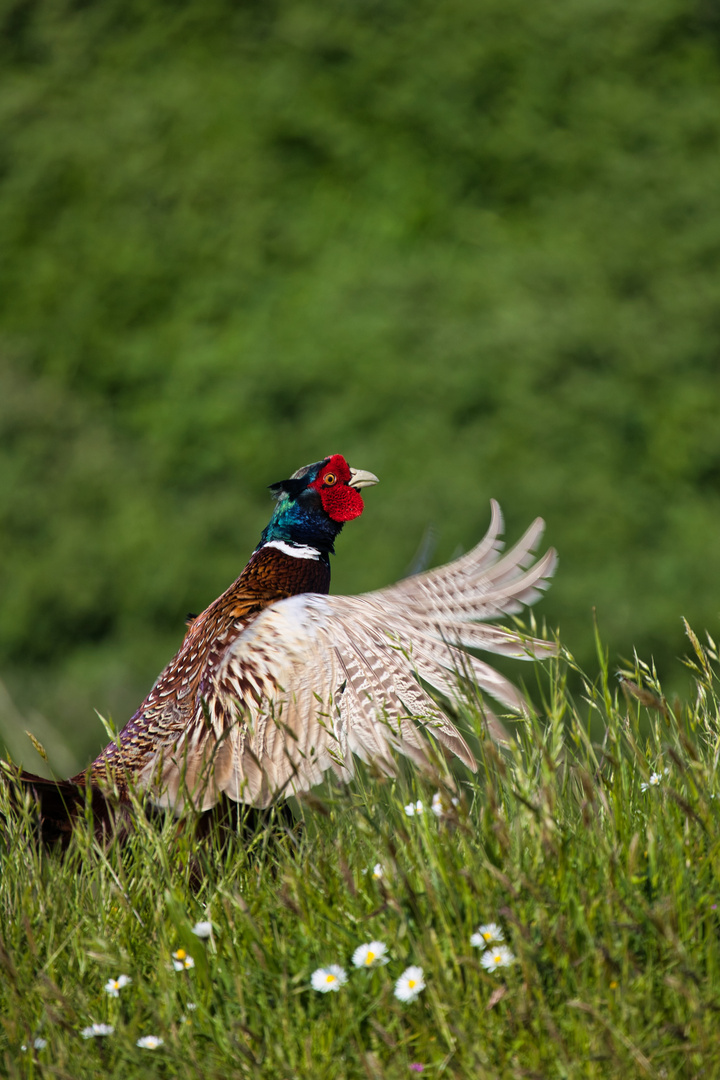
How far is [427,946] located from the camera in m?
1.31

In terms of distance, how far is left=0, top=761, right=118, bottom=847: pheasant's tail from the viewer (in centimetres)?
189

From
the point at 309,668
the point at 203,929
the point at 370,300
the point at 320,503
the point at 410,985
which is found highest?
the point at 370,300

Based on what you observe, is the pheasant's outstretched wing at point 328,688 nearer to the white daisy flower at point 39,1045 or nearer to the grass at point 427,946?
the grass at point 427,946

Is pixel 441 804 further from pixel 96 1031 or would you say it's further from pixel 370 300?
pixel 370 300

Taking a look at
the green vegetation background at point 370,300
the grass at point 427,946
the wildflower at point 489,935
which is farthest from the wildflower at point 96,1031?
the green vegetation background at point 370,300

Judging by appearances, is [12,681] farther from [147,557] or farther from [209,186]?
[209,186]

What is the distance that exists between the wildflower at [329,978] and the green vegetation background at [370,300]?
2564 millimetres

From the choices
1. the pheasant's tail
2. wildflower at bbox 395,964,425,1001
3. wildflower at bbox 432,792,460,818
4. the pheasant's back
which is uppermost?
the pheasant's back

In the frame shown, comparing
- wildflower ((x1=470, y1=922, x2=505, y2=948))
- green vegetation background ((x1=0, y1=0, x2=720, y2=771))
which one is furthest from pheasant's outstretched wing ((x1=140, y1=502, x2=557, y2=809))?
green vegetation background ((x1=0, y1=0, x2=720, y2=771))

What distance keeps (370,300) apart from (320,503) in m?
2.15

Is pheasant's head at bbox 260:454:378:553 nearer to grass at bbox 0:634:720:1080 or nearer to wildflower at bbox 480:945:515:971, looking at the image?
grass at bbox 0:634:720:1080

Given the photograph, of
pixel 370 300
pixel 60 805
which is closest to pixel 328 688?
pixel 60 805

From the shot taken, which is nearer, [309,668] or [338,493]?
[309,668]

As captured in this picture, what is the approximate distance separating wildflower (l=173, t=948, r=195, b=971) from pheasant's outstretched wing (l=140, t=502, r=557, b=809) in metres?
0.25
